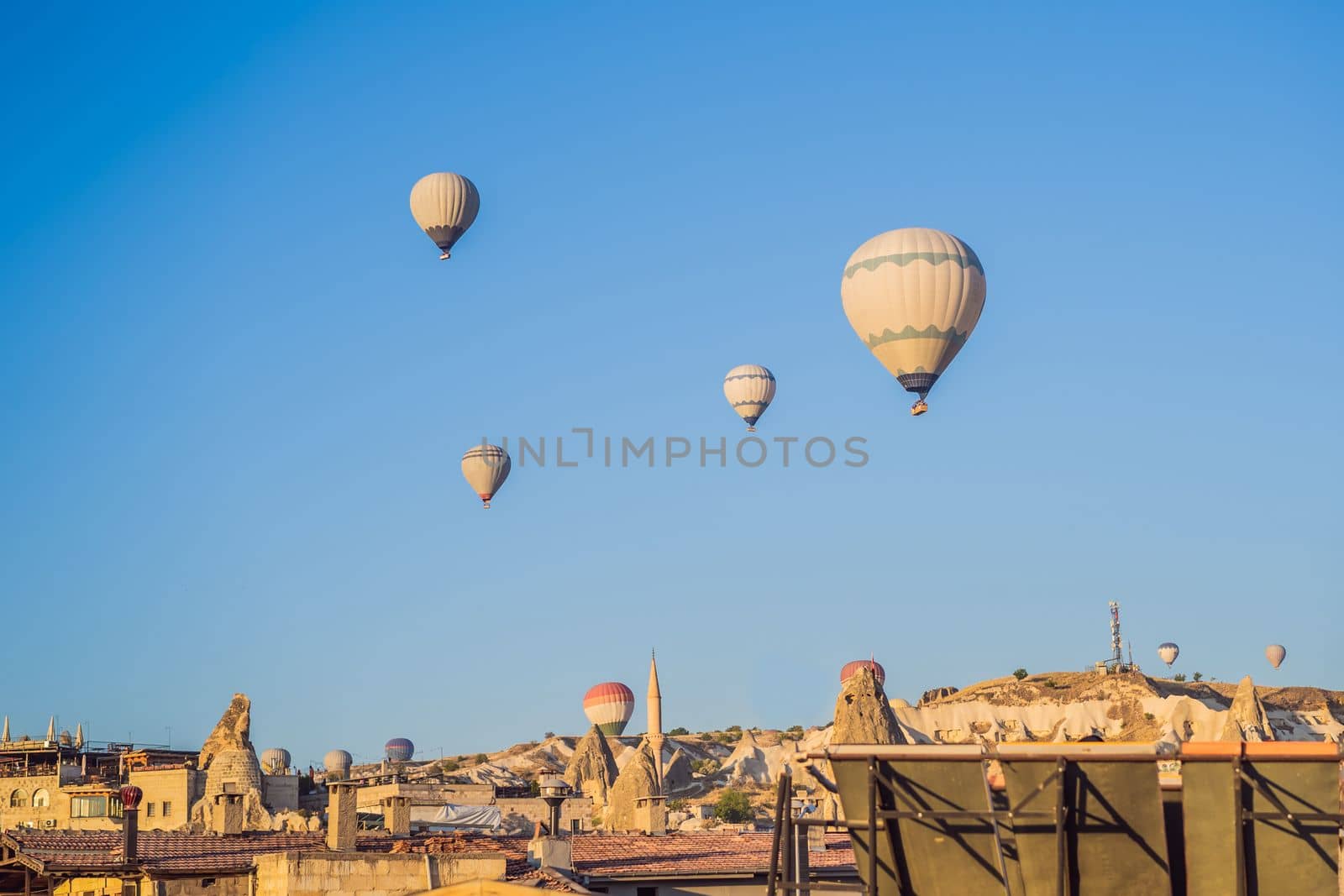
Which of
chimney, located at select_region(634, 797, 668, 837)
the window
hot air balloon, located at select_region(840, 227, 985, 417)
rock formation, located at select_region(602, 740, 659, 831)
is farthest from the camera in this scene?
rock formation, located at select_region(602, 740, 659, 831)

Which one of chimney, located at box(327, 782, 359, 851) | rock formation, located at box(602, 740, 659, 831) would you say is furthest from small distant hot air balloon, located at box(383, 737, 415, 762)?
chimney, located at box(327, 782, 359, 851)

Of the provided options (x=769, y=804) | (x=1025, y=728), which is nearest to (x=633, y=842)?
(x=769, y=804)

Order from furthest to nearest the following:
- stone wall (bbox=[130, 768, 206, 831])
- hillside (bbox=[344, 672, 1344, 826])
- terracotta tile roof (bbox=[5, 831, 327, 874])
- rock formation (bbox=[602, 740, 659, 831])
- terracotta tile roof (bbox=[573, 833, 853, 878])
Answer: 1. hillside (bbox=[344, 672, 1344, 826])
2. rock formation (bbox=[602, 740, 659, 831])
3. stone wall (bbox=[130, 768, 206, 831])
4. terracotta tile roof (bbox=[573, 833, 853, 878])
5. terracotta tile roof (bbox=[5, 831, 327, 874])

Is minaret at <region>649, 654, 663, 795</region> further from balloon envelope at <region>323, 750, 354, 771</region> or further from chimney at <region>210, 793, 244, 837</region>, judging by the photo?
chimney at <region>210, 793, 244, 837</region>

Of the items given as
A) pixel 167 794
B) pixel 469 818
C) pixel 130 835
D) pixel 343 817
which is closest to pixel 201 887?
pixel 130 835

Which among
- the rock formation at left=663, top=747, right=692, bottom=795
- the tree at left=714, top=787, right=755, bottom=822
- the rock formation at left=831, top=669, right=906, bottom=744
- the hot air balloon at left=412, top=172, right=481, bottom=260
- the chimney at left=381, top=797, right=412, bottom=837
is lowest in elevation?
the tree at left=714, top=787, right=755, bottom=822

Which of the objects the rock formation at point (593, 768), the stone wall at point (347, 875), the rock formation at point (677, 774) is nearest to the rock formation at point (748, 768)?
the rock formation at point (677, 774)

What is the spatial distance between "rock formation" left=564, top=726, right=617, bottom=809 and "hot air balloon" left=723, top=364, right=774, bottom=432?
50092 millimetres

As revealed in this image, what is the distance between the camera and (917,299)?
52406 millimetres

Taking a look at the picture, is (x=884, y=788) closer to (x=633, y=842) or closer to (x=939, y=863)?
(x=939, y=863)

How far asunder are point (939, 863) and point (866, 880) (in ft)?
2.68

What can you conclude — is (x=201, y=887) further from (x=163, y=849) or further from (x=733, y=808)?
(x=733, y=808)

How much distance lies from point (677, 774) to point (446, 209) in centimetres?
8297

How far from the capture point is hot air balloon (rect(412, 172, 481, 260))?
2874 inches
